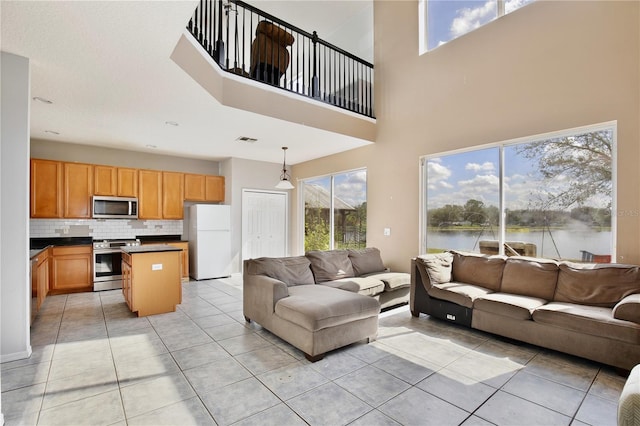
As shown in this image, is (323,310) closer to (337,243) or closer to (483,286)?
(483,286)

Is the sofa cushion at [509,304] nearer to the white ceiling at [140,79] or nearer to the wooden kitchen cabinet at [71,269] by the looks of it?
the white ceiling at [140,79]

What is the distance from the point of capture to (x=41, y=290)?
14.1 ft

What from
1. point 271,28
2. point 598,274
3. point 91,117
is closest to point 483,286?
point 598,274

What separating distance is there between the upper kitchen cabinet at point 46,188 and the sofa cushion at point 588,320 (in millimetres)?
7233

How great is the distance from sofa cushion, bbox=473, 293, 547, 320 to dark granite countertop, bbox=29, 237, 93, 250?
6.49m

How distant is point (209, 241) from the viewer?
667 cm

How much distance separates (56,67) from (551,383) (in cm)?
525

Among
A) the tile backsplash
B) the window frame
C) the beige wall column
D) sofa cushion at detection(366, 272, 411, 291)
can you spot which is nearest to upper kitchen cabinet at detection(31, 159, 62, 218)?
the tile backsplash

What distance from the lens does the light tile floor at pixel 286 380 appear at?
6.91 ft

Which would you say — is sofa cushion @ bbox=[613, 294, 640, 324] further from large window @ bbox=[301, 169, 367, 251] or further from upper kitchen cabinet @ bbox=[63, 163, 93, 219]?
upper kitchen cabinet @ bbox=[63, 163, 93, 219]

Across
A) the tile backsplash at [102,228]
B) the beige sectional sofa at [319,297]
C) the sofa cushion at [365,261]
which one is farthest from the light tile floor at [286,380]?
the tile backsplash at [102,228]

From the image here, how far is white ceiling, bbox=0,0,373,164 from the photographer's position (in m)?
2.38

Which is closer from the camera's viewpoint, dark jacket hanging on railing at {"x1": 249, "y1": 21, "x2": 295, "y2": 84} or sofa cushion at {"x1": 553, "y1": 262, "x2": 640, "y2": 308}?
sofa cushion at {"x1": 553, "y1": 262, "x2": 640, "y2": 308}

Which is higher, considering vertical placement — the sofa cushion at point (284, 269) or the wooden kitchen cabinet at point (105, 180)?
the wooden kitchen cabinet at point (105, 180)
